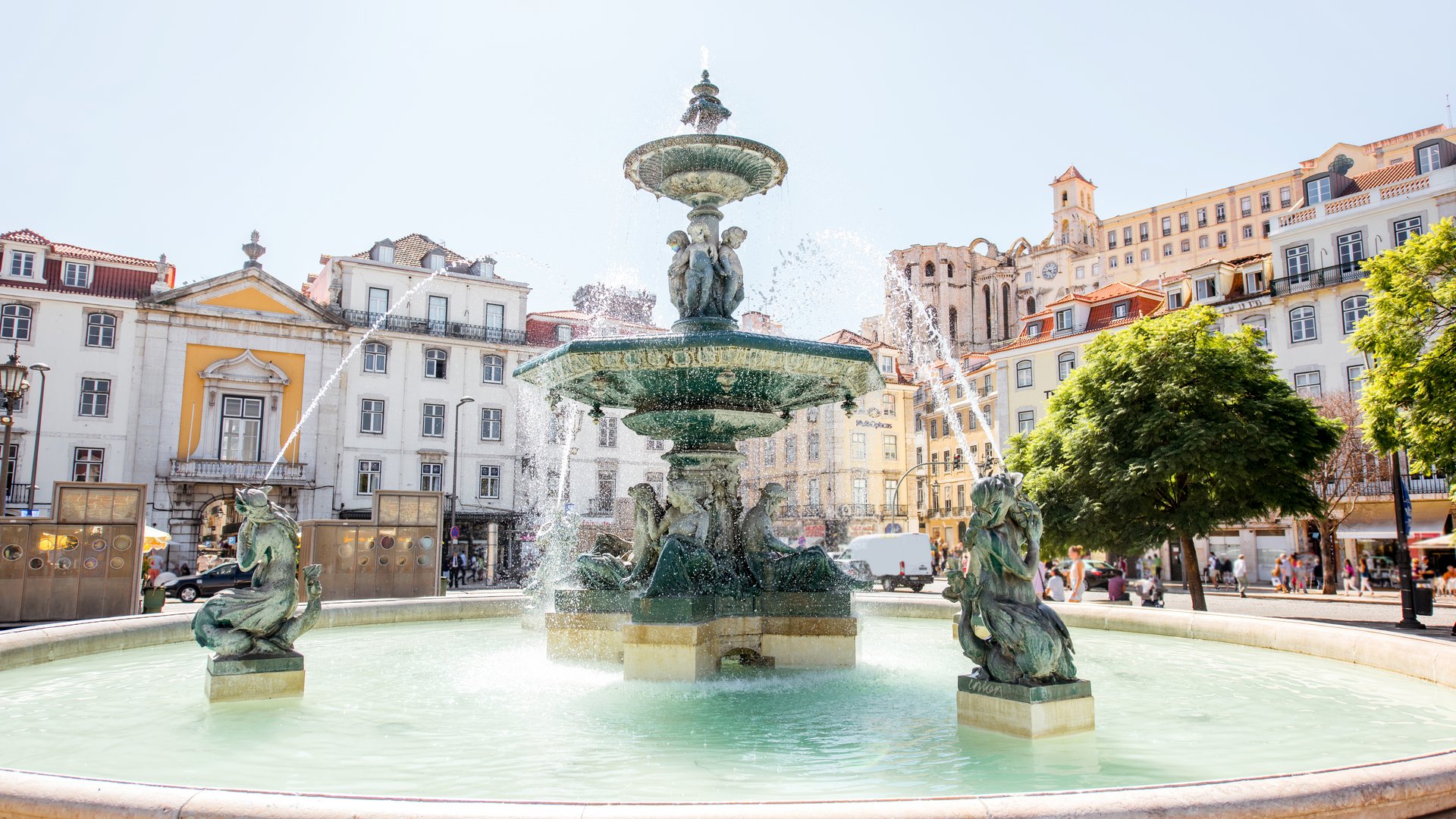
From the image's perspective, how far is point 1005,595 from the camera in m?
5.70

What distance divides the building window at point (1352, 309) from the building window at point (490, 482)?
117 ft

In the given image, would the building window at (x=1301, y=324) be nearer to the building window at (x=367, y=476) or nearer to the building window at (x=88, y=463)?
the building window at (x=367, y=476)

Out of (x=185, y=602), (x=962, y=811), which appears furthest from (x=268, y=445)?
(x=962, y=811)

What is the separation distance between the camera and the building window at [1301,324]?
38.8 m

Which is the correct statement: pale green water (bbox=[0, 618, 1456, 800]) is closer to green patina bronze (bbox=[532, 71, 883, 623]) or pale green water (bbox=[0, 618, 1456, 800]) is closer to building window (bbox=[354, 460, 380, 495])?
green patina bronze (bbox=[532, 71, 883, 623])

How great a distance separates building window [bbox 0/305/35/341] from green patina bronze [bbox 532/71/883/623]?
36.6 meters

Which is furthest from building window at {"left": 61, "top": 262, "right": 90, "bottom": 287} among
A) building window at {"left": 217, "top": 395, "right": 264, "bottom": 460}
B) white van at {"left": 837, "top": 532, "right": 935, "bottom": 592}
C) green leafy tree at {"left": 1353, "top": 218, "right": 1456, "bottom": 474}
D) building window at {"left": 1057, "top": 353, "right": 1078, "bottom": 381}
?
green leafy tree at {"left": 1353, "top": 218, "right": 1456, "bottom": 474}

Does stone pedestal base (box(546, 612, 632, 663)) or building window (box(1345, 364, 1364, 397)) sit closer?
stone pedestal base (box(546, 612, 632, 663))

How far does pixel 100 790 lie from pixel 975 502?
4386 mm

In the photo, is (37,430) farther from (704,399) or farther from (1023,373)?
(1023,373)

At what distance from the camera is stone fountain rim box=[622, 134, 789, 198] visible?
32.0 ft

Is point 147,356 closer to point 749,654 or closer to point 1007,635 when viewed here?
point 749,654

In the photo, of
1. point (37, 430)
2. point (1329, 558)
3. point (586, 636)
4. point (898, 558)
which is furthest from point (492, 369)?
point (586, 636)

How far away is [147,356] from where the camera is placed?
38250 millimetres
